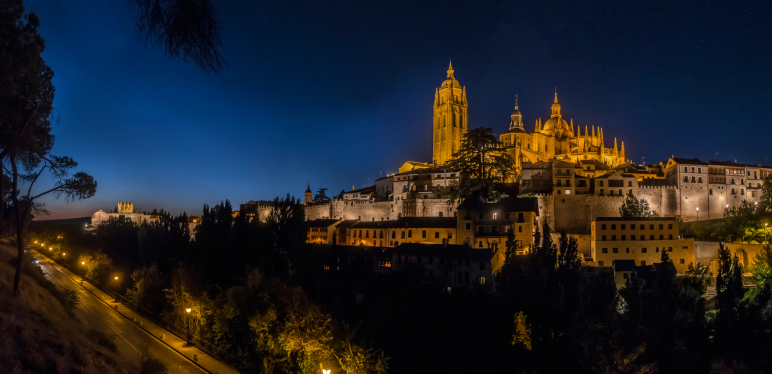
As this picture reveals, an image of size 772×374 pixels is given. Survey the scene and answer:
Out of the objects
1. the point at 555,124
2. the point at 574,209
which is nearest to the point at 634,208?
the point at 574,209

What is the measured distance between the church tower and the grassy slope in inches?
2526

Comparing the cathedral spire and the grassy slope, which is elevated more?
the cathedral spire

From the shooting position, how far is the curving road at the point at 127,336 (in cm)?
1633

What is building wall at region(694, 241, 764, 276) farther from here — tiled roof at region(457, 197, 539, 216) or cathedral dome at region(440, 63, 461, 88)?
cathedral dome at region(440, 63, 461, 88)

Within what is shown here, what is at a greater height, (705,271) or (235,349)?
(705,271)

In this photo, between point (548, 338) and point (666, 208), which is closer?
point (548, 338)

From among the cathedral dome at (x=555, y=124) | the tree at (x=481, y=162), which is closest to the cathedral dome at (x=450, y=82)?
the cathedral dome at (x=555, y=124)

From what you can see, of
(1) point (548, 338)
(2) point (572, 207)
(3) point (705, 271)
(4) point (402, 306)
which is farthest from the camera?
(2) point (572, 207)

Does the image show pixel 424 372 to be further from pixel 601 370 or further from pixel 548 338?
pixel 601 370

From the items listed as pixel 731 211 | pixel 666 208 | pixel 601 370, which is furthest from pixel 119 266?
pixel 731 211

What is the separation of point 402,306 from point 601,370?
1292 centimetres

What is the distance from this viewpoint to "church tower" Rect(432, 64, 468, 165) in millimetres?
76812

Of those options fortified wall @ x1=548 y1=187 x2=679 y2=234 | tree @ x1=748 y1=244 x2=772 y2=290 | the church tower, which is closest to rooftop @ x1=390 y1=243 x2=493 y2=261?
fortified wall @ x1=548 y1=187 x2=679 y2=234

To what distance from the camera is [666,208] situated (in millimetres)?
45000
